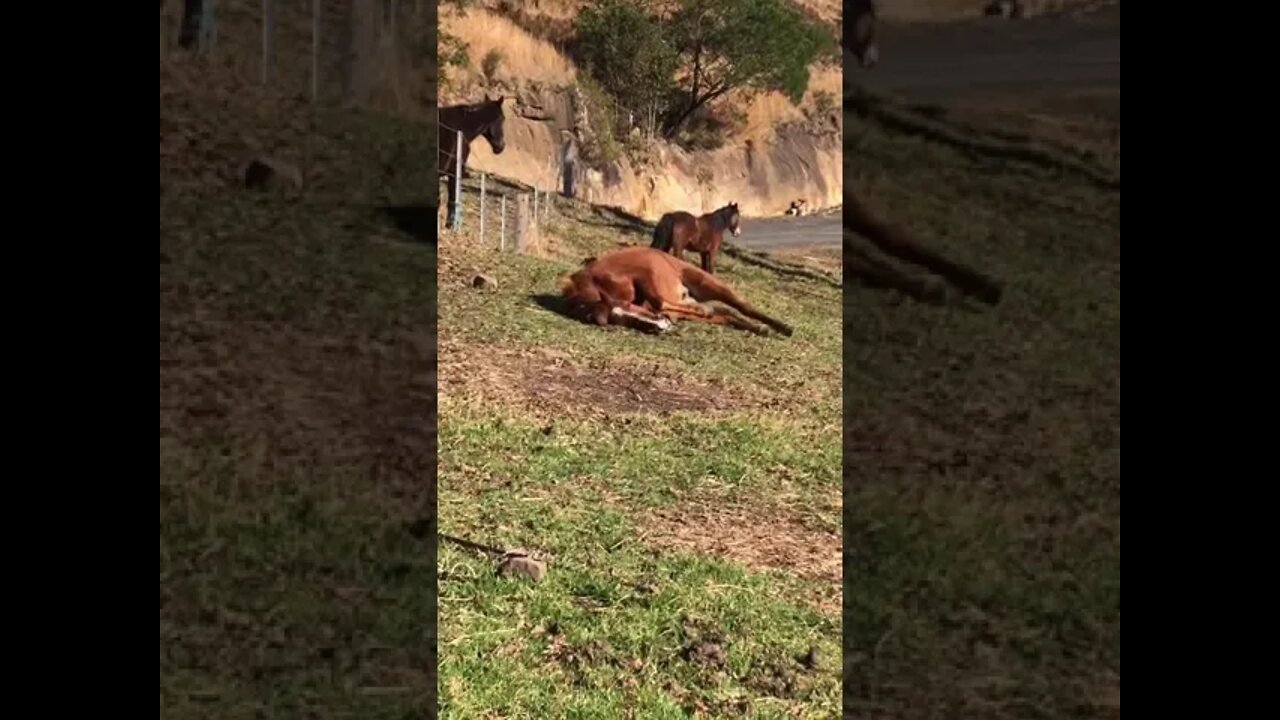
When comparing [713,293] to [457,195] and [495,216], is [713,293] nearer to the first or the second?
[457,195]

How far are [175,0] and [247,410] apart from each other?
4513 millimetres

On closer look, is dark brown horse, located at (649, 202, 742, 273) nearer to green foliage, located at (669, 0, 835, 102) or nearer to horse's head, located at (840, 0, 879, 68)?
horse's head, located at (840, 0, 879, 68)

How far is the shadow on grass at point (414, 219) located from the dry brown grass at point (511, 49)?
9298 millimetres

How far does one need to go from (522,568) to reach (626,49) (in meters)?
11.9

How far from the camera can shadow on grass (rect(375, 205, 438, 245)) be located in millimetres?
6199

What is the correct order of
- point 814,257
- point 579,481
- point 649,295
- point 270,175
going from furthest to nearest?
point 814,257, point 649,295, point 270,175, point 579,481

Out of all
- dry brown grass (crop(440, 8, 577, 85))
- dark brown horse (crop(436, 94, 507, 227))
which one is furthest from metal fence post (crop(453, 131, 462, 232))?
dry brown grass (crop(440, 8, 577, 85))

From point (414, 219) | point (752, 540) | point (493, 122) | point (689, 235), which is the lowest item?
point (752, 540)

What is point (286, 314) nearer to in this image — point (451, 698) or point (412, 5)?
point (451, 698)

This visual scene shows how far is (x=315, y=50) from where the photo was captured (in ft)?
27.0

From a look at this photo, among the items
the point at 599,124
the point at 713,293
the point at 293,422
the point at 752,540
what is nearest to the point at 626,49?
the point at 599,124

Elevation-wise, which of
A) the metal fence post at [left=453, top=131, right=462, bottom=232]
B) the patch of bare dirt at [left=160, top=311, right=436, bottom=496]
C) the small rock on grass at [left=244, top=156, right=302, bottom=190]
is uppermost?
the metal fence post at [left=453, top=131, right=462, bottom=232]

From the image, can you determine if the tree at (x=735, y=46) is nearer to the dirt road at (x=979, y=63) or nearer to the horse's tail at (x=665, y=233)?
the dirt road at (x=979, y=63)

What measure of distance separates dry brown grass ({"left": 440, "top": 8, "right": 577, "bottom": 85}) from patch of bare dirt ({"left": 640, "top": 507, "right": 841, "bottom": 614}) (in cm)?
1112
